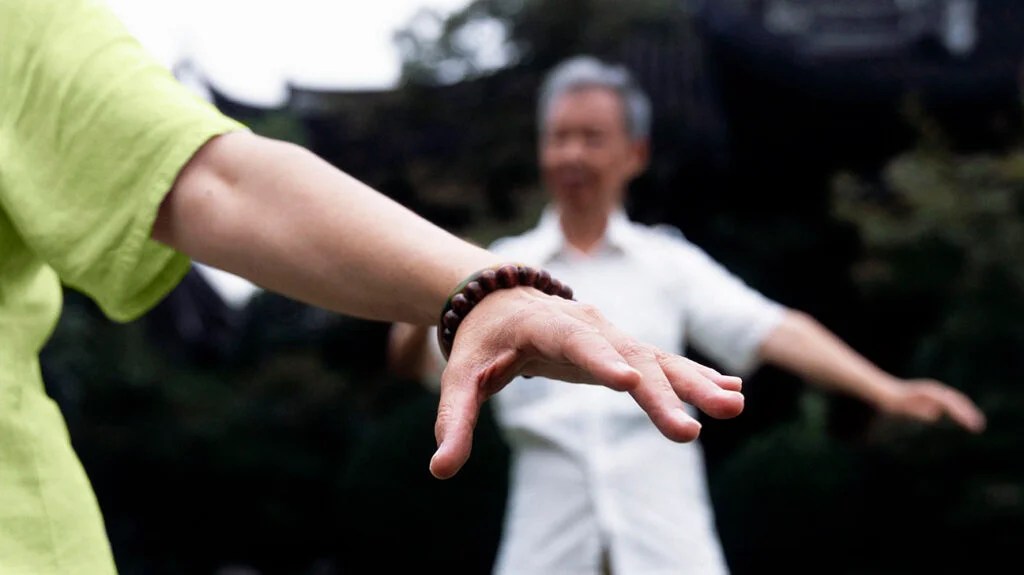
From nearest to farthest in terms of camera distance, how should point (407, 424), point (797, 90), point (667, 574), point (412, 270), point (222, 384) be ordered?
point (412, 270), point (667, 574), point (407, 424), point (797, 90), point (222, 384)

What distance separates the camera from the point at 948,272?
20.6 ft

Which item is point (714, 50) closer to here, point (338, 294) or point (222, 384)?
→ point (222, 384)

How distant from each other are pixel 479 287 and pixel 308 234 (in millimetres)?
109

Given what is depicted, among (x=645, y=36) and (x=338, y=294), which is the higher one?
(x=338, y=294)

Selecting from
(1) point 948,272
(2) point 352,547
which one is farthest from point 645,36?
(2) point 352,547

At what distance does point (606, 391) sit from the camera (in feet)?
8.26

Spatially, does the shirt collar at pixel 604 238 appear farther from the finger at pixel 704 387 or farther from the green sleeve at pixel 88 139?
the finger at pixel 704 387

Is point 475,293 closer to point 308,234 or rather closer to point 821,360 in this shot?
point 308,234

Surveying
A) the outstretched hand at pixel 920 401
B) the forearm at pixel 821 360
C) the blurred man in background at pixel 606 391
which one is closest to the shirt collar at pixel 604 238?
the blurred man in background at pixel 606 391

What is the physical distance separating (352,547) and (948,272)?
10.2 feet

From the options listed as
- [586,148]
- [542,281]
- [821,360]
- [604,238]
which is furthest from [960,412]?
[542,281]

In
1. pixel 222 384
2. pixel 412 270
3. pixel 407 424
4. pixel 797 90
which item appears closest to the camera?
pixel 412 270

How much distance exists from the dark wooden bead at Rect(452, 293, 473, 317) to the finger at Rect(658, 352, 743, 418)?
11cm

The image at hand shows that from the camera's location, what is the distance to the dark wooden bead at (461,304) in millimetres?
718
